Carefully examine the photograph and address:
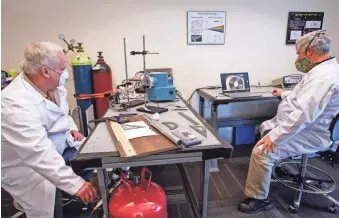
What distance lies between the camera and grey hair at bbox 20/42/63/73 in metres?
1.37

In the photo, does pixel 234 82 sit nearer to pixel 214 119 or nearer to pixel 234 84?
pixel 234 84

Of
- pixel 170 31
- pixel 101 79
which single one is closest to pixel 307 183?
pixel 170 31

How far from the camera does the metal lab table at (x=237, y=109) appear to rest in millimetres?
2588

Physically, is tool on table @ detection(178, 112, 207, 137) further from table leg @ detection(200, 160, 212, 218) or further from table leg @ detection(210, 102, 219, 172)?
table leg @ detection(210, 102, 219, 172)

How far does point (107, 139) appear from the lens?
53.8 inches

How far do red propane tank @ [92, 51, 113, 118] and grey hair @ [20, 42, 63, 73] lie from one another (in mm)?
1237

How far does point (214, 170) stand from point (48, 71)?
76.8 inches

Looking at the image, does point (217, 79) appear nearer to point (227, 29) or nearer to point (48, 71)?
point (227, 29)

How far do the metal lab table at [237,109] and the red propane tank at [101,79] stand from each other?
112 centimetres

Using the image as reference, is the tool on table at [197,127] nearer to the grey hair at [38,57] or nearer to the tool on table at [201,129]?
the tool on table at [201,129]

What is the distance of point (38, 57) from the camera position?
1.37 meters

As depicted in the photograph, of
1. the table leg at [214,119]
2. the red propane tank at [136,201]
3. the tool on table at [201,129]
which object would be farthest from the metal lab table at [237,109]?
the red propane tank at [136,201]

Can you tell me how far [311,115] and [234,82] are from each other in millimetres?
1140

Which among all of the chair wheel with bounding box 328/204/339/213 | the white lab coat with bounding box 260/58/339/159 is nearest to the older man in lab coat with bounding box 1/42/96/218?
the white lab coat with bounding box 260/58/339/159
